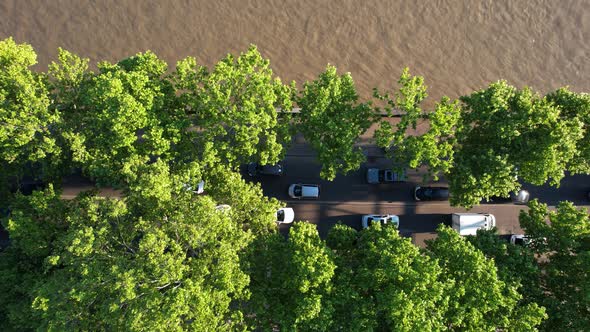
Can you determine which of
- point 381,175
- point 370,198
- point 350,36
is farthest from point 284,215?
point 350,36

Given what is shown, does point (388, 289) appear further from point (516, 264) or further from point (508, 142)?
point (508, 142)

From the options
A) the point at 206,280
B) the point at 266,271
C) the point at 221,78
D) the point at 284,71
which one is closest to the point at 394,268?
the point at 266,271

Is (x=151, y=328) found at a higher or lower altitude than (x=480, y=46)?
lower

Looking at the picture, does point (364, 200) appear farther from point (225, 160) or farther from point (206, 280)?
point (206, 280)

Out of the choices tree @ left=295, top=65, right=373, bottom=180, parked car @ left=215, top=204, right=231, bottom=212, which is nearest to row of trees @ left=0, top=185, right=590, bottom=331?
parked car @ left=215, top=204, right=231, bottom=212

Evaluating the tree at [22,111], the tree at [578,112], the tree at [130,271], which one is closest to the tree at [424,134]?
the tree at [578,112]

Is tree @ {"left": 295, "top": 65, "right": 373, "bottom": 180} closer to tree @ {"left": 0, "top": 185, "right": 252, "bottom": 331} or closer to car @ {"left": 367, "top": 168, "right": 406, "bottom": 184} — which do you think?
car @ {"left": 367, "top": 168, "right": 406, "bottom": 184}
